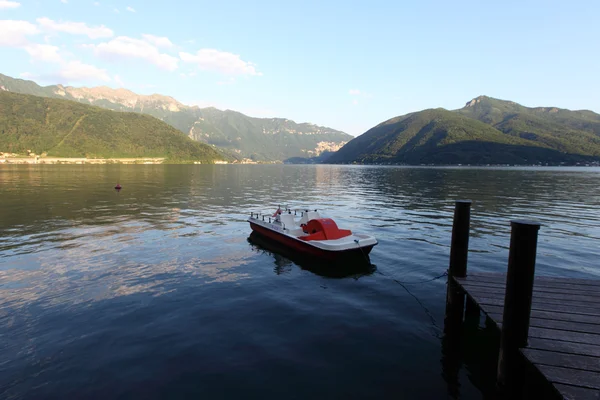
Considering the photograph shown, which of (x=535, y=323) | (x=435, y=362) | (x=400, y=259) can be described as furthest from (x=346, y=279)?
(x=535, y=323)

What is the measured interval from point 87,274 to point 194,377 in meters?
10.9

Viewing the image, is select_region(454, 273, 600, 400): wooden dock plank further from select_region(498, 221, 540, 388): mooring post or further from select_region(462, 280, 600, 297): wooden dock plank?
select_region(498, 221, 540, 388): mooring post

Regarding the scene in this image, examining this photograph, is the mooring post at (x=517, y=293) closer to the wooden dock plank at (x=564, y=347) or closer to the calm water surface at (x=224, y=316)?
the wooden dock plank at (x=564, y=347)

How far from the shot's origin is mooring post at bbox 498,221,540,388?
6738 millimetres

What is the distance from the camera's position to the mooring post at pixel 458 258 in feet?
37.0

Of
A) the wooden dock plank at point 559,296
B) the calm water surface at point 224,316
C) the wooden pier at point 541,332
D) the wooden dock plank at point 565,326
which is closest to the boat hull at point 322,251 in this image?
the calm water surface at point 224,316

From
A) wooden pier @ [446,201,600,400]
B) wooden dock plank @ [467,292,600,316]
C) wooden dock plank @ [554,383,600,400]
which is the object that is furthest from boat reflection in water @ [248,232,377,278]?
wooden dock plank @ [554,383,600,400]

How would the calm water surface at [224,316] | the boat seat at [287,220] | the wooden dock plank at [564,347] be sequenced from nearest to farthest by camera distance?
1. the wooden dock plank at [564,347]
2. the calm water surface at [224,316]
3. the boat seat at [287,220]

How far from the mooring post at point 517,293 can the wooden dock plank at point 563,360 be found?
0.34m

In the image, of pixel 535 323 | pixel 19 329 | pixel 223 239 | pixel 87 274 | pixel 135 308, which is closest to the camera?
pixel 535 323

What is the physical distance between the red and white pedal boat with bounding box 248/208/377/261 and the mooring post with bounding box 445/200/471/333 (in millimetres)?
6342

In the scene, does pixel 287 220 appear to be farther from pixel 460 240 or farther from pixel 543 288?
pixel 543 288

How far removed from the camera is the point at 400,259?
752 inches

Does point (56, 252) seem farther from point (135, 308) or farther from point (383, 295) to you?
point (383, 295)
